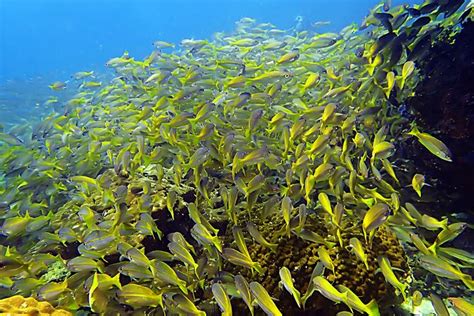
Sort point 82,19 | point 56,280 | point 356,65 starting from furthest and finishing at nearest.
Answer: point 82,19, point 356,65, point 56,280

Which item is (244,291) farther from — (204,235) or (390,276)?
(390,276)

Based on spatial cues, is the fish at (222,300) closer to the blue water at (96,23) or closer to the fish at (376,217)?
the fish at (376,217)

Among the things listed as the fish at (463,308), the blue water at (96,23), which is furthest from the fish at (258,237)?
the blue water at (96,23)

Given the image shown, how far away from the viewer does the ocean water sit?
354 cm

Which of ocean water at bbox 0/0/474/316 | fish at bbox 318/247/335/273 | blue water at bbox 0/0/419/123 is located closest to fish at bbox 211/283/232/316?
ocean water at bbox 0/0/474/316

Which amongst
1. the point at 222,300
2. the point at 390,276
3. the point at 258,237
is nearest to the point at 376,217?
the point at 390,276

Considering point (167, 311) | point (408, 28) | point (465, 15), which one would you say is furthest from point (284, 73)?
point (167, 311)

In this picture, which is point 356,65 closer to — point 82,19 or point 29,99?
point 29,99

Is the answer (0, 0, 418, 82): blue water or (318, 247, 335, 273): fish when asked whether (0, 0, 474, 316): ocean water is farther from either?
(0, 0, 418, 82): blue water

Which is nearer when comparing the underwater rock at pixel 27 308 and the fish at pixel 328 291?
the fish at pixel 328 291

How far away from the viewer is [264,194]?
4.77 metres

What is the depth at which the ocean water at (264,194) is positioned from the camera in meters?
3.54

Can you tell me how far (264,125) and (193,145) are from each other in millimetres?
981

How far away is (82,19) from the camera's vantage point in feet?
361
